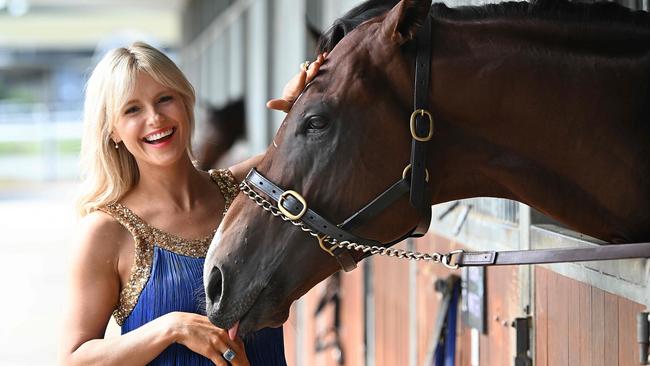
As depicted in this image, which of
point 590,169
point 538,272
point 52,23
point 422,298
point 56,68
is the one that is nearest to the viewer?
point 590,169

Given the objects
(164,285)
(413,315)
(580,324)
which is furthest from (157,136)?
(413,315)

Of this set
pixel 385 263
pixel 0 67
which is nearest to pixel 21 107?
pixel 0 67

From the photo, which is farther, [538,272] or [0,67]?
[0,67]

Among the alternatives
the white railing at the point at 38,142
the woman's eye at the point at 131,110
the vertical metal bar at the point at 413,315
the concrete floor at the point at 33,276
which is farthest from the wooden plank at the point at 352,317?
the white railing at the point at 38,142

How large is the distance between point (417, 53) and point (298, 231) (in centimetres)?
40

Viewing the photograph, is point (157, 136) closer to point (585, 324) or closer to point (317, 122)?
point (317, 122)

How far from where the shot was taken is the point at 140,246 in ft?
7.08

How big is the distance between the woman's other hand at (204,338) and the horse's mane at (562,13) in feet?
2.53

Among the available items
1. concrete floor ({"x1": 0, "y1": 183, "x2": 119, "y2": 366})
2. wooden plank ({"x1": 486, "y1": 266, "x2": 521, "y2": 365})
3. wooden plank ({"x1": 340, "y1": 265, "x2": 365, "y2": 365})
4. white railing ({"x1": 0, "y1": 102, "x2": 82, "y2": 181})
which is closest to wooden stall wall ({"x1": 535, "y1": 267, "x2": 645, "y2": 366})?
wooden plank ({"x1": 486, "y1": 266, "x2": 521, "y2": 365})

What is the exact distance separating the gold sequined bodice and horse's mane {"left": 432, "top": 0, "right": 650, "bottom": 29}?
78cm

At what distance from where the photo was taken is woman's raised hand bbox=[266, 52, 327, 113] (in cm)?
185

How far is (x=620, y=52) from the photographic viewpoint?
70.1 inches

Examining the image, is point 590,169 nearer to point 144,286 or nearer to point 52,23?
point 144,286

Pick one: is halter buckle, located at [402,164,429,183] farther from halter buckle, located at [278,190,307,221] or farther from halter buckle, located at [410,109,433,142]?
halter buckle, located at [278,190,307,221]
